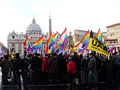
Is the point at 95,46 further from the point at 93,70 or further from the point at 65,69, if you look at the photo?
the point at 65,69

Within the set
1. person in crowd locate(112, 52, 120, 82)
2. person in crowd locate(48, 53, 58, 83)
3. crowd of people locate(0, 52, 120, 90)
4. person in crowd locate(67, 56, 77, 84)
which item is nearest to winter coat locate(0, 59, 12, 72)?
crowd of people locate(0, 52, 120, 90)

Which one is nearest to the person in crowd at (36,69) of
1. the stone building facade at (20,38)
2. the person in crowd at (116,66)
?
the person in crowd at (116,66)

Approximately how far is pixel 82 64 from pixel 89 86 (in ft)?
3.64

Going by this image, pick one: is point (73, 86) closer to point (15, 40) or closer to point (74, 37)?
point (74, 37)

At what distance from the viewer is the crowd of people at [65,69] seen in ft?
32.8

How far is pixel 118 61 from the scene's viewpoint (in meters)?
11.0

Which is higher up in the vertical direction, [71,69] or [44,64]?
[44,64]

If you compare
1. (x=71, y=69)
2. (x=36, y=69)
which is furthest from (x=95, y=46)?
(x=36, y=69)

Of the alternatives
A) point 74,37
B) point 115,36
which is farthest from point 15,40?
point 115,36

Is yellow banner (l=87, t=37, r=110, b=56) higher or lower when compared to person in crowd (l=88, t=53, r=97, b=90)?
higher

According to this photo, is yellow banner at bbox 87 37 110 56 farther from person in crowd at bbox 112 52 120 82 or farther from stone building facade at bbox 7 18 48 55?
stone building facade at bbox 7 18 48 55

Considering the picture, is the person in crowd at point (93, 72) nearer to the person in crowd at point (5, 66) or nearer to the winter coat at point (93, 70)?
the winter coat at point (93, 70)

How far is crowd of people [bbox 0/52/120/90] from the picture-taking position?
9.98m

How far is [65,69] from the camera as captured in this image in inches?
451
